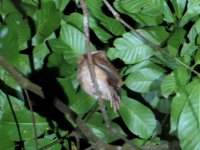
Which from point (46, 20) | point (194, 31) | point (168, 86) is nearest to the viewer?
point (168, 86)

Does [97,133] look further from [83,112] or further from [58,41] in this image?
[58,41]

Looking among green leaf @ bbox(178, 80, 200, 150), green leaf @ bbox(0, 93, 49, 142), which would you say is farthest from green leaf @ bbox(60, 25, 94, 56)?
green leaf @ bbox(178, 80, 200, 150)

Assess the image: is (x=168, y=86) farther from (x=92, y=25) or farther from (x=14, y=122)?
(x=14, y=122)

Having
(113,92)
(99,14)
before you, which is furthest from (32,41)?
(113,92)

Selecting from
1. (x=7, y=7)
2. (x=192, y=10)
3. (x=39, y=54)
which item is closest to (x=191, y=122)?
(x=192, y=10)

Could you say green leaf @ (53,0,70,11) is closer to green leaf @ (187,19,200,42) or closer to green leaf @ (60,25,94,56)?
green leaf @ (60,25,94,56)

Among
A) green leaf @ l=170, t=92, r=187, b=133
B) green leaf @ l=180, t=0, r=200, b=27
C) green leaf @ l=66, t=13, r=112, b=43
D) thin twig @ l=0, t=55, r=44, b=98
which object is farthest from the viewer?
green leaf @ l=66, t=13, r=112, b=43
